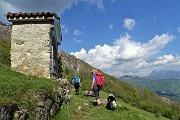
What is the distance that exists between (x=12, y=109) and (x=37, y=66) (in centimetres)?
1154

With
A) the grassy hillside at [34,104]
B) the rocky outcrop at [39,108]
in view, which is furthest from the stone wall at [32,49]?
the rocky outcrop at [39,108]

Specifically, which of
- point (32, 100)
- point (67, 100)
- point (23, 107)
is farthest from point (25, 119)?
point (67, 100)

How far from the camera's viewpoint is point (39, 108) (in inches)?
576

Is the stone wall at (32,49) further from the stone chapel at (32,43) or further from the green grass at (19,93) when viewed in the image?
the green grass at (19,93)

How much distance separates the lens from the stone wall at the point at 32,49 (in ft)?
76.4

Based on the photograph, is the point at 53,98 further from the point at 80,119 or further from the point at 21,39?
the point at 21,39

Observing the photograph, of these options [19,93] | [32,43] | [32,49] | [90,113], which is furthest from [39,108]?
[32,43]

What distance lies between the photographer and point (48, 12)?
23531mm

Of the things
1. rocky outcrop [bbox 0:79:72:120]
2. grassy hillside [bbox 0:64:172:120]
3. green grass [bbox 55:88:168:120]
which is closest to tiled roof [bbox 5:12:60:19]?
grassy hillside [bbox 0:64:172:120]

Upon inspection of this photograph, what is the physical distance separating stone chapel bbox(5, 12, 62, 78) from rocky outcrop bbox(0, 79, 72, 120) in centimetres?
389

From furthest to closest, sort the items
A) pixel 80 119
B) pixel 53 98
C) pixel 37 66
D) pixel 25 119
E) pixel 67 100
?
1. pixel 37 66
2. pixel 67 100
3. pixel 80 119
4. pixel 53 98
5. pixel 25 119

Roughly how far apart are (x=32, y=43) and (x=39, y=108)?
986 cm

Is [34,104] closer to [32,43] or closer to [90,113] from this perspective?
[90,113]

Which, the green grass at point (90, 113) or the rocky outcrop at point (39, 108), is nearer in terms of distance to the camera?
the rocky outcrop at point (39, 108)
